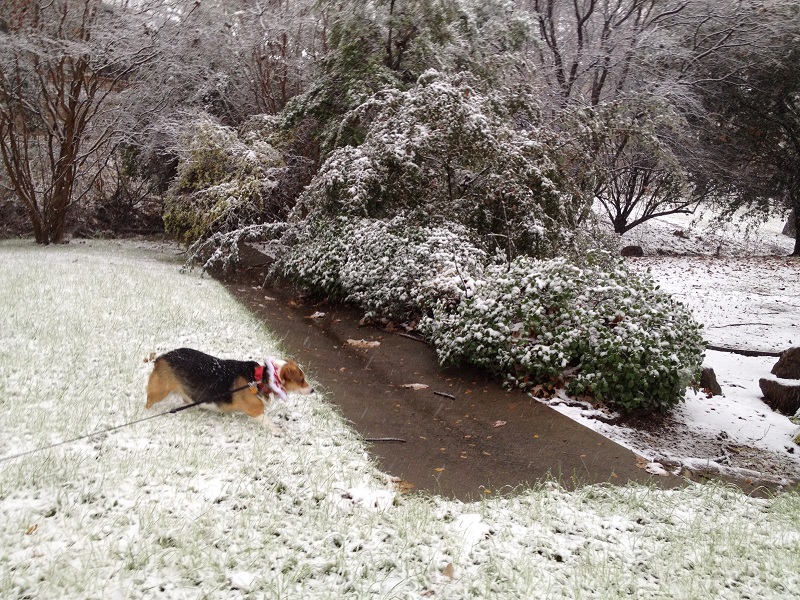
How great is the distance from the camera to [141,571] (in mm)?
2758

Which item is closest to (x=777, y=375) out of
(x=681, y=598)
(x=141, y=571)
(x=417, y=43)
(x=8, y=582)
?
(x=681, y=598)

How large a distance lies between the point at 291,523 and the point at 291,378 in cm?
142

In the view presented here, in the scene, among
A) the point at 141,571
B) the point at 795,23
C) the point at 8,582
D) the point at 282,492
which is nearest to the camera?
the point at 8,582

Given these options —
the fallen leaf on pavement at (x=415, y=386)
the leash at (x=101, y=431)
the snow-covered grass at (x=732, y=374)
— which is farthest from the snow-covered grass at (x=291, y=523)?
the fallen leaf on pavement at (x=415, y=386)

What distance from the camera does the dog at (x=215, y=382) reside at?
14.3ft

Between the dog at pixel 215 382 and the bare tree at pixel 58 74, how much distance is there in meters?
11.2

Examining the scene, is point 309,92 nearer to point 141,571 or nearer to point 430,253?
point 430,253

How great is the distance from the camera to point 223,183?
41.0ft

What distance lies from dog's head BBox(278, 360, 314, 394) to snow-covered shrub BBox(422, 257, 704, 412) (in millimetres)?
2576

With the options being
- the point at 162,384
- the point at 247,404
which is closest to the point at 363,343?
the point at 247,404

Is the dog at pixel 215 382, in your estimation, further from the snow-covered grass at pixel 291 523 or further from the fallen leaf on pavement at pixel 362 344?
the fallen leaf on pavement at pixel 362 344

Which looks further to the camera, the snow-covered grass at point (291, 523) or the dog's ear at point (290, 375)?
the dog's ear at point (290, 375)

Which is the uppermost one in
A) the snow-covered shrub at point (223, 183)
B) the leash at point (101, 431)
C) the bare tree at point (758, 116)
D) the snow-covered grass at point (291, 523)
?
the bare tree at point (758, 116)

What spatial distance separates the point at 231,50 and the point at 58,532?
15.9 meters
